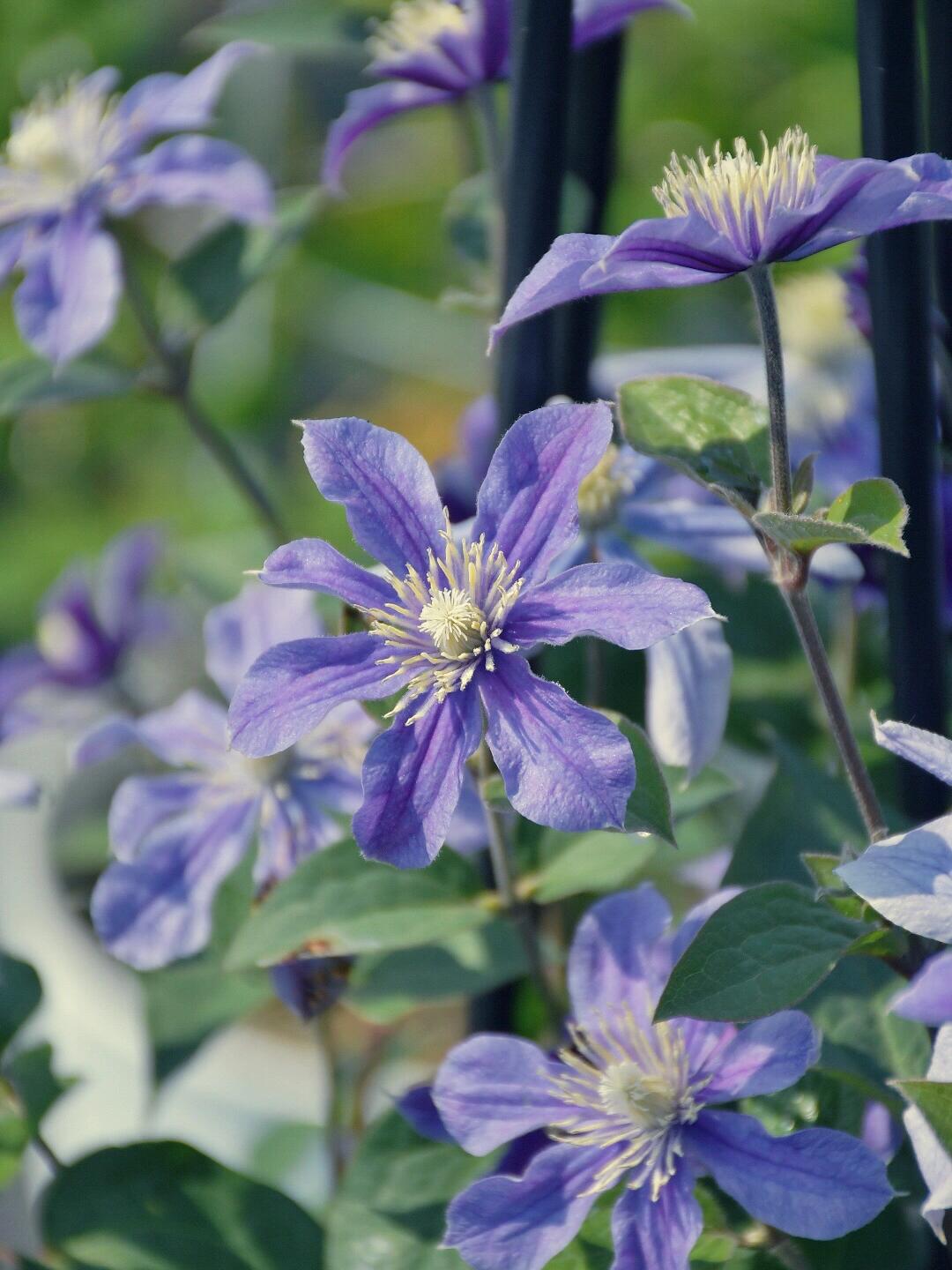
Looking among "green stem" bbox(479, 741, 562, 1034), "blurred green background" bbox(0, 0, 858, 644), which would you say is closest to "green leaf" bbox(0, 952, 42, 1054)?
"green stem" bbox(479, 741, 562, 1034)

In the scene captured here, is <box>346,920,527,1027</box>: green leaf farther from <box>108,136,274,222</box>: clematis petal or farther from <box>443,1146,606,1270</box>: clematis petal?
<box>108,136,274,222</box>: clematis petal

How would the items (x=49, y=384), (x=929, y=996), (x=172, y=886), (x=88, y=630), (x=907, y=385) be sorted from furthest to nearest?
(x=88, y=630) < (x=49, y=384) < (x=172, y=886) < (x=907, y=385) < (x=929, y=996)

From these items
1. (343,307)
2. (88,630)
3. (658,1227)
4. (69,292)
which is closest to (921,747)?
(658,1227)

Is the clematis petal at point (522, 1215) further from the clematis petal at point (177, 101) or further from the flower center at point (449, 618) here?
the clematis petal at point (177, 101)

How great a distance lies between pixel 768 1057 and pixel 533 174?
0.24 m

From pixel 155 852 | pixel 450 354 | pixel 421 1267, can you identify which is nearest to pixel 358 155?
pixel 450 354

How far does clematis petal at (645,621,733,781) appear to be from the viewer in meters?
0.40

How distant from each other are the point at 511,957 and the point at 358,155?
5.24ft

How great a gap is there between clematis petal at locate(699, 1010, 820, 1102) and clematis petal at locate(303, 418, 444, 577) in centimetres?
14

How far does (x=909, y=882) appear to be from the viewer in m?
0.30

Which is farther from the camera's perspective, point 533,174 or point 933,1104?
point 533,174

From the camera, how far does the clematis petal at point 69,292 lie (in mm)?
511

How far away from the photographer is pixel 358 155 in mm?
1908

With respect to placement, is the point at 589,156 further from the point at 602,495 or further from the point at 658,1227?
the point at 658,1227
